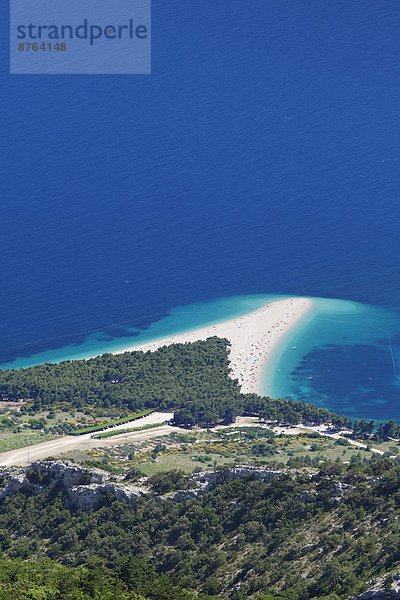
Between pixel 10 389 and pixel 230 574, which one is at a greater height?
pixel 10 389

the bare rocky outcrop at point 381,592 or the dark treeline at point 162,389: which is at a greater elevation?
the dark treeline at point 162,389

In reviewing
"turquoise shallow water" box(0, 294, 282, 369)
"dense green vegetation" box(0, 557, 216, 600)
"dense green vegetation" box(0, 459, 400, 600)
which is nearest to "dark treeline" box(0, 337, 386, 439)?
"turquoise shallow water" box(0, 294, 282, 369)

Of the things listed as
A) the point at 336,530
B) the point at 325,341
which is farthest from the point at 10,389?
the point at 336,530

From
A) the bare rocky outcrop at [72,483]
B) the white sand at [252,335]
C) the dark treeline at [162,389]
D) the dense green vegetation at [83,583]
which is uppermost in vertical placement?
the white sand at [252,335]

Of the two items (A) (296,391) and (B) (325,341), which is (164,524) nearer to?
(A) (296,391)

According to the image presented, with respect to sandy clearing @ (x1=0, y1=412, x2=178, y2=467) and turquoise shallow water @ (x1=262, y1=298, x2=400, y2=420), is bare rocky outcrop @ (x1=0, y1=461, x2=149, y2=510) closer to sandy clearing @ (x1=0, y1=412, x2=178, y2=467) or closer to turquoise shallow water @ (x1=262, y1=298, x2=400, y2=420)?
sandy clearing @ (x1=0, y1=412, x2=178, y2=467)

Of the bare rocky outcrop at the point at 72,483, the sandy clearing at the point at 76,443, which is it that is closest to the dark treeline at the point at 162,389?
the sandy clearing at the point at 76,443

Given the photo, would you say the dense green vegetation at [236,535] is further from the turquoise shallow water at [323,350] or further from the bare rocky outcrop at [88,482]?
the turquoise shallow water at [323,350]
